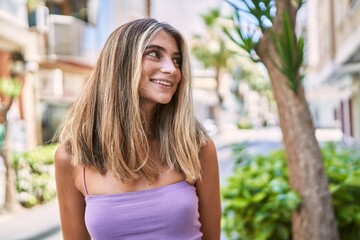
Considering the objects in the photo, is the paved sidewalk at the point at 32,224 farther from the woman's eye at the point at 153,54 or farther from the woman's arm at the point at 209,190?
the woman's eye at the point at 153,54

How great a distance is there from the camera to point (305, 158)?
2990 mm

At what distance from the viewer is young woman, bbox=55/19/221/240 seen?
152 cm

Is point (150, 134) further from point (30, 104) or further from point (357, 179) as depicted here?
point (30, 104)

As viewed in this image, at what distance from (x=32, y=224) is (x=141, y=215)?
672 cm

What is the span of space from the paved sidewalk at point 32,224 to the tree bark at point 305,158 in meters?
4.55

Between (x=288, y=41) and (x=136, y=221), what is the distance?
128 cm

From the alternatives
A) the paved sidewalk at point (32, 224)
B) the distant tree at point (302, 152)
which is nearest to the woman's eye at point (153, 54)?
the distant tree at point (302, 152)

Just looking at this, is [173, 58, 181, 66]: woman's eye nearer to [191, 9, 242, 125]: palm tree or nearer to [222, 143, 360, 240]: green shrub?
[222, 143, 360, 240]: green shrub

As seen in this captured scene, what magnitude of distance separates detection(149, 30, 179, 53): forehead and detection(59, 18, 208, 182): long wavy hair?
15 millimetres

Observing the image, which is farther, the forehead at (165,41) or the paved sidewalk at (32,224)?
the paved sidewalk at (32,224)

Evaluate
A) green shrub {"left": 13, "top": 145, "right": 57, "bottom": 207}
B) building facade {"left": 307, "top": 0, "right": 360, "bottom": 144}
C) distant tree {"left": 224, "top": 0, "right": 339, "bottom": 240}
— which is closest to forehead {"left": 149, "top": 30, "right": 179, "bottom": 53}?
distant tree {"left": 224, "top": 0, "right": 339, "bottom": 240}

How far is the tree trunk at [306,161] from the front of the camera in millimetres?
2953

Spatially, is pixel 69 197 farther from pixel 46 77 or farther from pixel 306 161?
pixel 46 77

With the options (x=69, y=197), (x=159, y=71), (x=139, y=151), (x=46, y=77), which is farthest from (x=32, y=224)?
(x=46, y=77)
